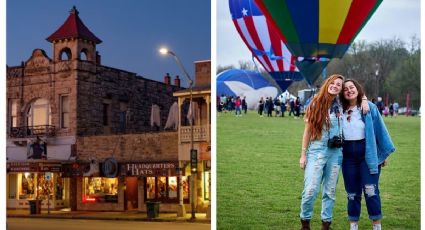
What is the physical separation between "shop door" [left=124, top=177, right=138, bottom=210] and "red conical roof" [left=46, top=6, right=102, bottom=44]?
1.27 metres

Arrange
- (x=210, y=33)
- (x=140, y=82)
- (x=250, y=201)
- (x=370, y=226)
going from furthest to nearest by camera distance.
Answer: (x=140, y=82) → (x=210, y=33) → (x=250, y=201) → (x=370, y=226)

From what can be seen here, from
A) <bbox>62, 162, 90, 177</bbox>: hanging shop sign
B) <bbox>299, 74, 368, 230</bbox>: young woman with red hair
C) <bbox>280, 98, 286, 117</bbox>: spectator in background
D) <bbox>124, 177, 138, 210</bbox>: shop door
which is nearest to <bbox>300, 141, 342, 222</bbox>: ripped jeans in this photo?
<bbox>299, 74, 368, 230</bbox>: young woman with red hair

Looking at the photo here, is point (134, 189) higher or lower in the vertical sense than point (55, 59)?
lower

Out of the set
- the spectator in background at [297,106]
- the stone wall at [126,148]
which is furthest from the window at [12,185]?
the spectator in background at [297,106]

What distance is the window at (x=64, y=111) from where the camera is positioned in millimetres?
5539

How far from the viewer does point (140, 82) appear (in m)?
5.53

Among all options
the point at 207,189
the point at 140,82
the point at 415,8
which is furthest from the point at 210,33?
the point at 415,8

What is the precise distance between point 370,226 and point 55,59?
2851 mm

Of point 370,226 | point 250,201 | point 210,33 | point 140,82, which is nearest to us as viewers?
point 370,226

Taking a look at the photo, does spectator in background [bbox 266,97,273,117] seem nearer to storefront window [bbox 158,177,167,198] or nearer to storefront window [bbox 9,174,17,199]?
storefront window [bbox 158,177,167,198]

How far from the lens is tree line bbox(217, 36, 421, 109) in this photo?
4.56m

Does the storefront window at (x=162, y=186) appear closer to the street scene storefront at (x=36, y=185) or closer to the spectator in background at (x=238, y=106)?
the street scene storefront at (x=36, y=185)

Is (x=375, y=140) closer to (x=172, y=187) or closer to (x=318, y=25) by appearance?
(x=318, y=25)

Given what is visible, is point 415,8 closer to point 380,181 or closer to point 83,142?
point 380,181
